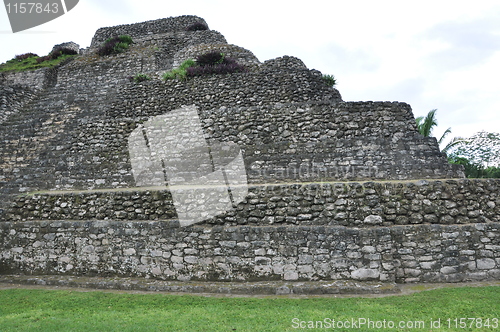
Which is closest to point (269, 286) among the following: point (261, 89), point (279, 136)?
point (279, 136)

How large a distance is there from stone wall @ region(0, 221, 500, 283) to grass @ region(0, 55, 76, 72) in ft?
60.3

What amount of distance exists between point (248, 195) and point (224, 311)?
250 cm

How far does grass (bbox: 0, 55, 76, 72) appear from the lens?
20594 mm

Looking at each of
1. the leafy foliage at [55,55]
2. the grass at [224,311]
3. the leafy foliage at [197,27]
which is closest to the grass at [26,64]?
the leafy foliage at [55,55]

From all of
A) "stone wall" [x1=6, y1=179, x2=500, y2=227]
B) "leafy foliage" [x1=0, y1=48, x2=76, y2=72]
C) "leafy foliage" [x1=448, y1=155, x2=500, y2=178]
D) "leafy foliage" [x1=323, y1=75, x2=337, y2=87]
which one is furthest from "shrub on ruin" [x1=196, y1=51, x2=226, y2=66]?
"leafy foliage" [x1=448, y1=155, x2=500, y2=178]

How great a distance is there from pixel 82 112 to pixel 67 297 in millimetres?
9292

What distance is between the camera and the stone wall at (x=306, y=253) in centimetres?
605

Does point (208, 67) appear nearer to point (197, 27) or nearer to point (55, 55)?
point (197, 27)

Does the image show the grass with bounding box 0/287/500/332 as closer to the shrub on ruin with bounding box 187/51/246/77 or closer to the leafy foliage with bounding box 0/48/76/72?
the shrub on ruin with bounding box 187/51/246/77

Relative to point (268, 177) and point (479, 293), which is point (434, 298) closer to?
point (479, 293)

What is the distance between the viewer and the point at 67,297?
6035mm

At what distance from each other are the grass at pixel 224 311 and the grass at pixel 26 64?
19091 mm

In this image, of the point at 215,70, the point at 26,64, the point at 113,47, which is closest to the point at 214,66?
the point at 215,70

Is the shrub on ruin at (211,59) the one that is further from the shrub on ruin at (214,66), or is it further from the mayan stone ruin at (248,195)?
the mayan stone ruin at (248,195)
